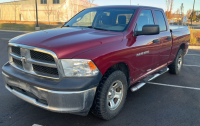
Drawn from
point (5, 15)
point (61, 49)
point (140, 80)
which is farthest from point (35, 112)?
point (5, 15)

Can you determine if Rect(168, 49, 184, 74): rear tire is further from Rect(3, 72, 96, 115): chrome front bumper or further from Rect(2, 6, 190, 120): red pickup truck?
Rect(3, 72, 96, 115): chrome front bumper

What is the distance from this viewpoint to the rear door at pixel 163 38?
15.0 feet

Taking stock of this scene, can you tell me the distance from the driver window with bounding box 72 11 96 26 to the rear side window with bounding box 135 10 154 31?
1.07 m

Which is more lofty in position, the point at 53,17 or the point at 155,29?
the point at 53,17

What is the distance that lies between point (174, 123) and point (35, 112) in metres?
2.49

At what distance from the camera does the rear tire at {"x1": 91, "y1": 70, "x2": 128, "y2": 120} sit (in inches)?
113

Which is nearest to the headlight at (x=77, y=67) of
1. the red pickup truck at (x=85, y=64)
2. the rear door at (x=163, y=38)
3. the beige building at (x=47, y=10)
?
the red pickup truck at (x=85, y=64)

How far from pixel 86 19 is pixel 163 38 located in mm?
1939

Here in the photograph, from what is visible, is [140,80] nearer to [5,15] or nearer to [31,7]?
[31,7]

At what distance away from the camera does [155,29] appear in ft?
11.8

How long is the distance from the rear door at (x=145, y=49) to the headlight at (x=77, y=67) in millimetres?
1245

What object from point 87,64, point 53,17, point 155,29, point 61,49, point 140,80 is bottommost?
point 140,80

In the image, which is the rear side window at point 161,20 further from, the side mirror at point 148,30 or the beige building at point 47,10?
the beige building at point 47,10

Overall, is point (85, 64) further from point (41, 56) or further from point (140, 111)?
point (140, 111)
